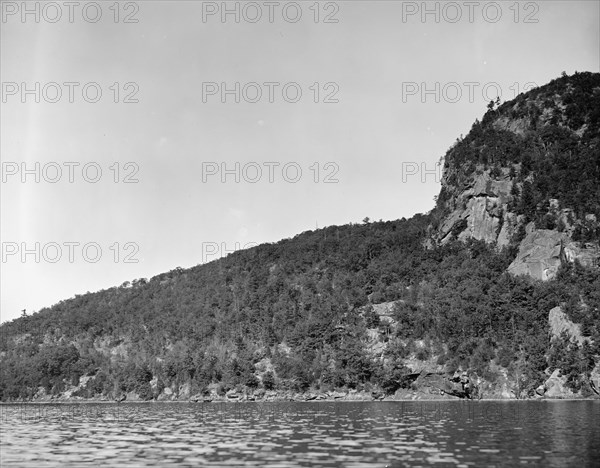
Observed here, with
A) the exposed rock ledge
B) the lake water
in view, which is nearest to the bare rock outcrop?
the exposed rock ledge

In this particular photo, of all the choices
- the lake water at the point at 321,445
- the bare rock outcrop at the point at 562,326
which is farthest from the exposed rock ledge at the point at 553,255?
the lake water at the point at 321,445

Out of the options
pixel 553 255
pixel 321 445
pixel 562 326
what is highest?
pixel 553 255

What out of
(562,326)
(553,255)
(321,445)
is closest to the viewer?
(321,445)

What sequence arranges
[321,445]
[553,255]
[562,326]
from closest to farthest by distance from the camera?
1. [321,445]
2. [562,326]
3. [553,255]

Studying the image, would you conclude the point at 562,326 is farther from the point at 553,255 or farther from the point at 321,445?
the point at 321,445

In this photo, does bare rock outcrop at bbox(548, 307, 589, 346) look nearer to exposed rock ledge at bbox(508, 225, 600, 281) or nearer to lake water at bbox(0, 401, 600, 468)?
exposed rock ledge at bbox(508, 225, 600, 281)

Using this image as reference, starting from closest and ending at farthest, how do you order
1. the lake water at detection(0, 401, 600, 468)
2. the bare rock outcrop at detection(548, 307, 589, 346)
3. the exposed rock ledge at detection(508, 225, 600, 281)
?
the lake water at detection(0, 401, 600, 468) → the bare rock outcrop at detection(548, 307, 589, 346) → the exposed rock ledge at detection(508, 225, 600, 281)

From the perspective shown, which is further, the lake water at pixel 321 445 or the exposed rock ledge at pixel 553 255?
the exposed rock ledge at pixel 553 255

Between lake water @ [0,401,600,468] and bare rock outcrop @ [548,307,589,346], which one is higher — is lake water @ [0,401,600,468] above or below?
below

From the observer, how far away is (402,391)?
180 m

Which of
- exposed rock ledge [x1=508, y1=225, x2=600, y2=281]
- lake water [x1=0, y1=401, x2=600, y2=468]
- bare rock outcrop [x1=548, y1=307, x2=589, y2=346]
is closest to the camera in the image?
lake water [x1=0, y1=401, x2=600, y2=468]

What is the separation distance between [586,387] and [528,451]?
117893mm

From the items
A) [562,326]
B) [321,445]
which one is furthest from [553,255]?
[321,445]

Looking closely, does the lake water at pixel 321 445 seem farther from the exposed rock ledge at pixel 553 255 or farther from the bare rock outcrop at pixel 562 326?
the exposed rock ledge at pixel 553 255
